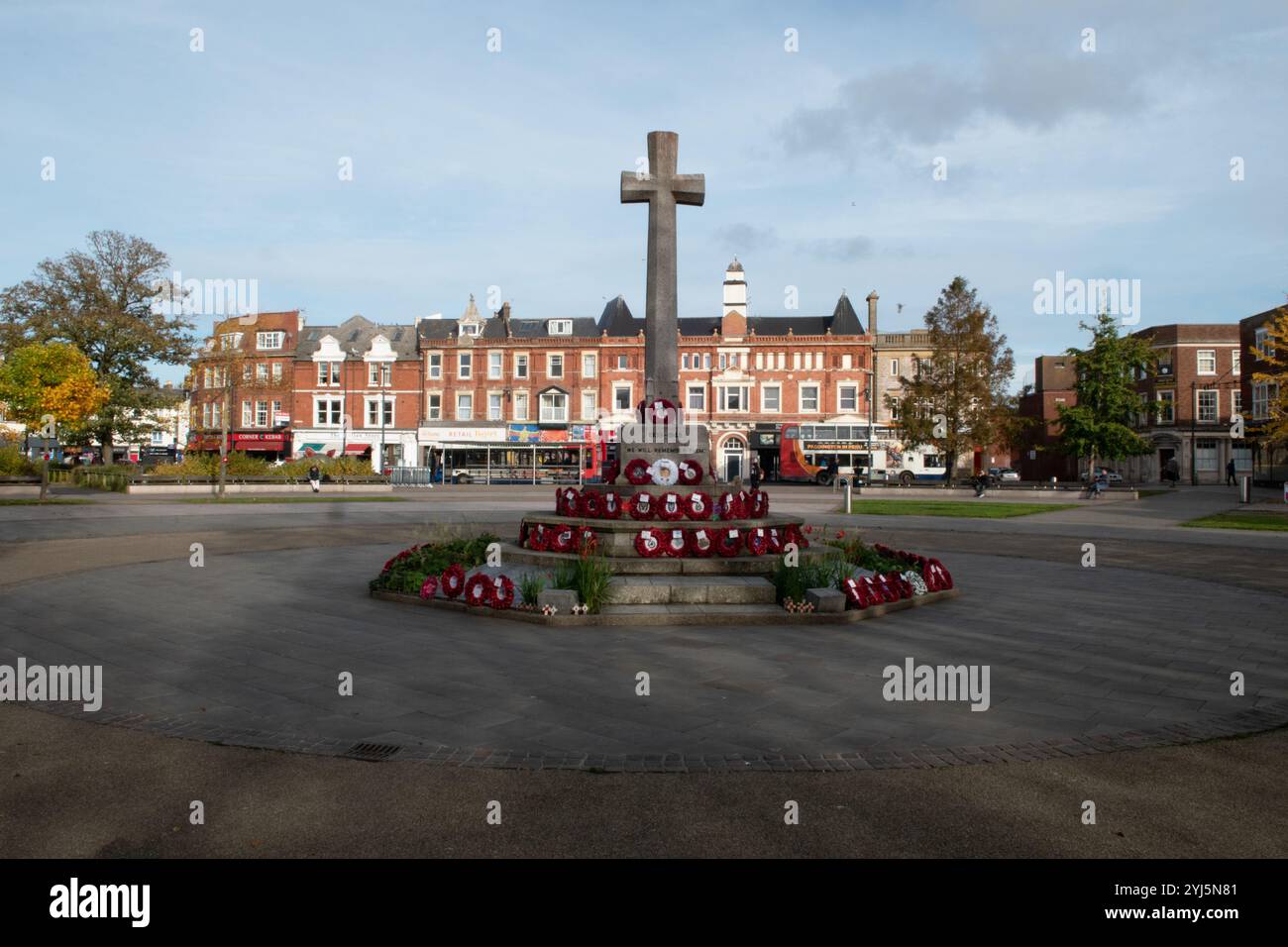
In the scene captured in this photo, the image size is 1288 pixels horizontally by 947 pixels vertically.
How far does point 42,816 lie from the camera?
13.8ft

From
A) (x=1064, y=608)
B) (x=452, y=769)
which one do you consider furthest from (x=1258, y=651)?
(x=452, y=769)

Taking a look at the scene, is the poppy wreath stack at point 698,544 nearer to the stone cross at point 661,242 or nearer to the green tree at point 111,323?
the stone cross at point 661,242

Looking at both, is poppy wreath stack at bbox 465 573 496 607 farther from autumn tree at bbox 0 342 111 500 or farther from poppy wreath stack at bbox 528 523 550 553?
autumn tree at bbox 0 342 111 500

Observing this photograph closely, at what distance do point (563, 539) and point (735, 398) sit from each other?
168ft

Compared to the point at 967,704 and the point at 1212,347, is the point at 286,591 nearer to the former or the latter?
the point at 967,704

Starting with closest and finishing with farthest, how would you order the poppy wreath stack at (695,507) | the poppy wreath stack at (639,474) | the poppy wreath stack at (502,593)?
the poppy wreath stack at (502,593)
the poppy wreath stack at (695,507)
the poppy wreath stack at (639,474)

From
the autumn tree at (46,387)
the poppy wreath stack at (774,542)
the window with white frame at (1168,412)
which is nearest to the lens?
the poppy wreath stack at (774,542)

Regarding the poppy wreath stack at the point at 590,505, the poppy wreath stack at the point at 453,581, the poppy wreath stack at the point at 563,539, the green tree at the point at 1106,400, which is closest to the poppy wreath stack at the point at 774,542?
the poppy wreath stack at the point at 590,505

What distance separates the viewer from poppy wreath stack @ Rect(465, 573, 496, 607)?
9.89m

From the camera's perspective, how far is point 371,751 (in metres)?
5.17

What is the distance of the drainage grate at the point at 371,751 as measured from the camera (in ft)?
16.6

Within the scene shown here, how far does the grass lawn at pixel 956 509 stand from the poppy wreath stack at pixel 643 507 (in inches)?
691

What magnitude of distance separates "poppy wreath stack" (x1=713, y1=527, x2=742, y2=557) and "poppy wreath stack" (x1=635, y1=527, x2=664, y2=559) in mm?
844

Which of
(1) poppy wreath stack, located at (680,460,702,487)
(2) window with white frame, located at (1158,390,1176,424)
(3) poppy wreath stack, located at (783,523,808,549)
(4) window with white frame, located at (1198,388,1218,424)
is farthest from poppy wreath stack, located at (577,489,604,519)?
(4) window with white frame, located at (1198,388,1218,424)
